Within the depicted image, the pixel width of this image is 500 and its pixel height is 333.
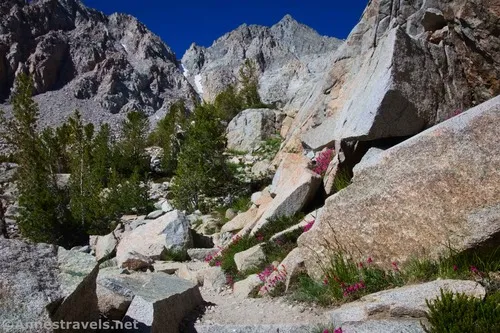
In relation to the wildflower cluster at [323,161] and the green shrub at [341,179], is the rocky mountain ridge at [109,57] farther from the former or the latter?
the green shrub at [341,179]

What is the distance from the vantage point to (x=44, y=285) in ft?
12.3

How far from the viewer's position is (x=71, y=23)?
158875mm

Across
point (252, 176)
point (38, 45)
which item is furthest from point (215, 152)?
point (38, 45)

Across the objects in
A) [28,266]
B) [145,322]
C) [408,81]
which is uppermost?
[408,81]

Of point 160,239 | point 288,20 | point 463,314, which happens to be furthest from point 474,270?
point 288,20

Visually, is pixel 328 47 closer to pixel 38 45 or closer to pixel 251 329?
pixel 38 45

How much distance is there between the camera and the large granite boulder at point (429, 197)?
5289 millimetres

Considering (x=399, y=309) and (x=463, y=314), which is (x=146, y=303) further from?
(x=463, y=314)

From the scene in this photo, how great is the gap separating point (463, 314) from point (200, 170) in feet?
61.0

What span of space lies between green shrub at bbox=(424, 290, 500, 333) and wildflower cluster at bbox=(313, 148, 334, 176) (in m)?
7.23

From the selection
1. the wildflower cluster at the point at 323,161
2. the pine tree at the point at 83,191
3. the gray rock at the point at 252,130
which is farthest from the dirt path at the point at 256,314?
the gray rock at the point at 252,130

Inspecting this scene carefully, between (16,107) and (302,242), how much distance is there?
22547mm

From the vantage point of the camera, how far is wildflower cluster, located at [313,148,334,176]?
1165cm

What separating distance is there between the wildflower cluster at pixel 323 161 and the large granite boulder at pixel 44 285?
26.8ft
